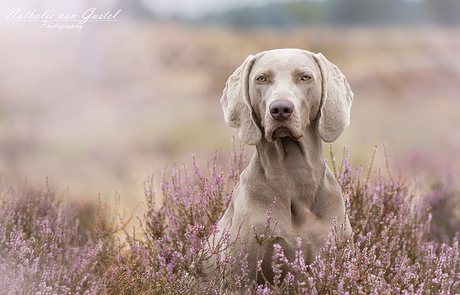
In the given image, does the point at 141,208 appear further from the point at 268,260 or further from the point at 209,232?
the point at 268,260

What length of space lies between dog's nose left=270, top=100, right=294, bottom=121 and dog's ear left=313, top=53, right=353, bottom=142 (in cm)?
33

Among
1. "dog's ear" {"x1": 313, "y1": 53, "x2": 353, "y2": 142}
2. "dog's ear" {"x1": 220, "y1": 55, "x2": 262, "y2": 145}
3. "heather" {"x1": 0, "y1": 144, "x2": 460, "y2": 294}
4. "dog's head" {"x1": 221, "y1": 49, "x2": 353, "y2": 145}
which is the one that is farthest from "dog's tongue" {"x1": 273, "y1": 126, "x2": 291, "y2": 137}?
"heather" {"x1": 0, "y1": 144, "x2": 460, "y2": 294}

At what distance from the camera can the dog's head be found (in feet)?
8.41

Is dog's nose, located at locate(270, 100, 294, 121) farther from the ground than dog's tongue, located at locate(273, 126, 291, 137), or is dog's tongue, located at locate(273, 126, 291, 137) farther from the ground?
dog's nose, located at locate(270, 100, 294, 121)

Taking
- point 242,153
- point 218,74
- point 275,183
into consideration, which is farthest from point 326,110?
point 218,74

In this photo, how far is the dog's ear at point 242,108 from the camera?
2.78m

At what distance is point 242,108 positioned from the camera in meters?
2.85

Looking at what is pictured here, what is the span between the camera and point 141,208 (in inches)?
200

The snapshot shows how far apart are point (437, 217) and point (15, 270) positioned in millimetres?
4335

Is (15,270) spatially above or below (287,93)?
below

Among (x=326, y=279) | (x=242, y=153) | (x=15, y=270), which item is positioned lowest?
(x=15, y=270)

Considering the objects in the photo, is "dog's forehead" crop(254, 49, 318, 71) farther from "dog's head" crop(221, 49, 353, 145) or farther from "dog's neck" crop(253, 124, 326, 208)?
"dog's neck" crop(253, 124, 326, 208)

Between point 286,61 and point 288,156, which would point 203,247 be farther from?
point 286,61

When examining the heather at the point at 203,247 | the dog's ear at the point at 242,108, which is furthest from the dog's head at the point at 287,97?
the heather at the point at 203,247
